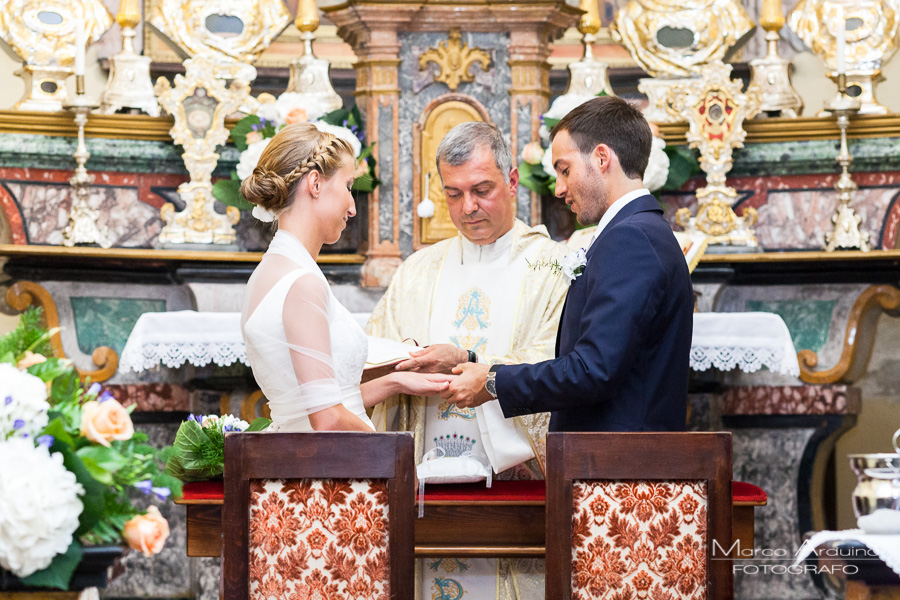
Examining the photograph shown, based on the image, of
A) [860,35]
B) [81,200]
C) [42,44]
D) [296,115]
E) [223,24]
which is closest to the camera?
[296,115]

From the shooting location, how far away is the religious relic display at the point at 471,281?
104 inches

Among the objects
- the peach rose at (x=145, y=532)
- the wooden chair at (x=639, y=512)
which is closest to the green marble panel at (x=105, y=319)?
the wooden chair at (x=639, y=512)

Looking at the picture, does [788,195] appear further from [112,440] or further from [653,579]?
[112,440]

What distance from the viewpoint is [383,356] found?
354cm

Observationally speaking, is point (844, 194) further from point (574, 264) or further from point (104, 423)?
point (104, 423)

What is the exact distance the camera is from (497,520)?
321cm

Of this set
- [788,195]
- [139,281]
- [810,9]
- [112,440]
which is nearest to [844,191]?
[788,195]

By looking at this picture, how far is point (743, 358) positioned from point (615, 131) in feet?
6.02

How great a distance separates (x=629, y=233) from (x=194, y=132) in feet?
9.63

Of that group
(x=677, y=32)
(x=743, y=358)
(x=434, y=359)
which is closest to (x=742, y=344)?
(x=743, y=358)

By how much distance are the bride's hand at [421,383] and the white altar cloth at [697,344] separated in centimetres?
147

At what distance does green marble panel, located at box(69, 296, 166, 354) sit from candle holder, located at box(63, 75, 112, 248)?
292mm

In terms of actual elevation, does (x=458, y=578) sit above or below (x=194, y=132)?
below

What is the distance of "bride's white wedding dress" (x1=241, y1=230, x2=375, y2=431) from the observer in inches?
110
